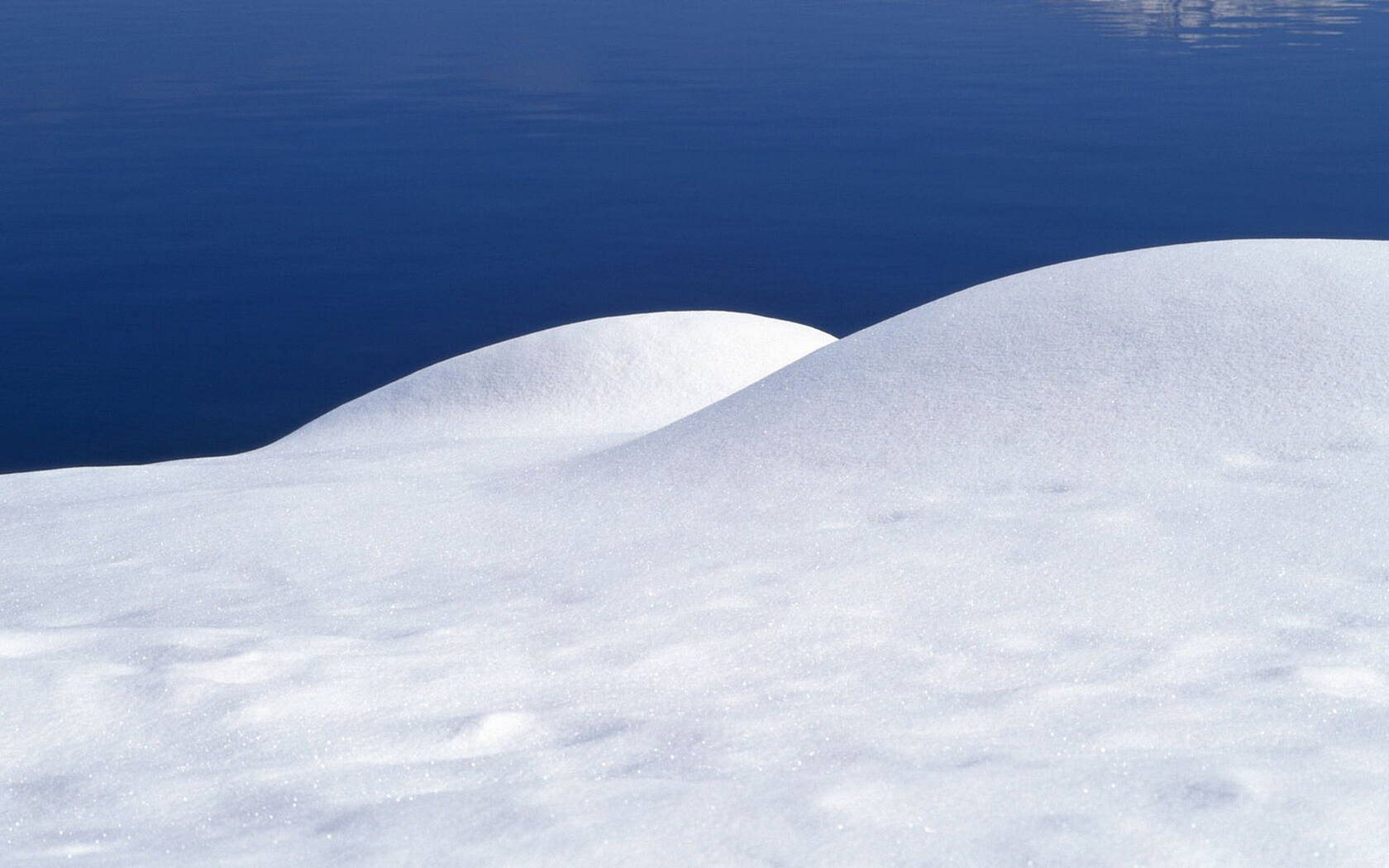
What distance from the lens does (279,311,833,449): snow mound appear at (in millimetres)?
6789

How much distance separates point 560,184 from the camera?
19.3 meters

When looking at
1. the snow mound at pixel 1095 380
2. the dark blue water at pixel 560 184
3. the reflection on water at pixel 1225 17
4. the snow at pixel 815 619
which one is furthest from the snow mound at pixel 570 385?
the reflection on water at pixel 1225 17

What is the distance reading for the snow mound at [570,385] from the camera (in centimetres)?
679

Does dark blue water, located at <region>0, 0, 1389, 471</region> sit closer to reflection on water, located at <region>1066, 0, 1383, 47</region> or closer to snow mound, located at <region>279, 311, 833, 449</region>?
reflection on water, located at <region>1066, 0, 1383, 47</region>

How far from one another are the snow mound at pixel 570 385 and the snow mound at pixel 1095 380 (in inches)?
81.3

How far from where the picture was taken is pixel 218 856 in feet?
6.00

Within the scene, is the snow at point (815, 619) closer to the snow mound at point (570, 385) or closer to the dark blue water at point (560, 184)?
the snow mound at point (570, 385)

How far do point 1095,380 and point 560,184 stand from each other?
52.3ft

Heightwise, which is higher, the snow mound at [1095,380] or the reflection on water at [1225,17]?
the reflection on water at [1225,17]

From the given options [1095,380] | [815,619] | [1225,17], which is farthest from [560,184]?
[1225,17]

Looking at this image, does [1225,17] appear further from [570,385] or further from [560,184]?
[570,385]

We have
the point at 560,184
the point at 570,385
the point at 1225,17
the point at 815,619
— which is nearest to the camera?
the point at 815,619

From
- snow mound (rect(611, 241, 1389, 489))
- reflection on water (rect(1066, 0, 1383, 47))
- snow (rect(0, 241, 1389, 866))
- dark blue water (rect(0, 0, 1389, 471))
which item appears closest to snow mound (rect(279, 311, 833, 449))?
snow (rect(0, 241, 1389, 866))

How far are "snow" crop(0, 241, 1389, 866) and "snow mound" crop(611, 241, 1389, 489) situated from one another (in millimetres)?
16
